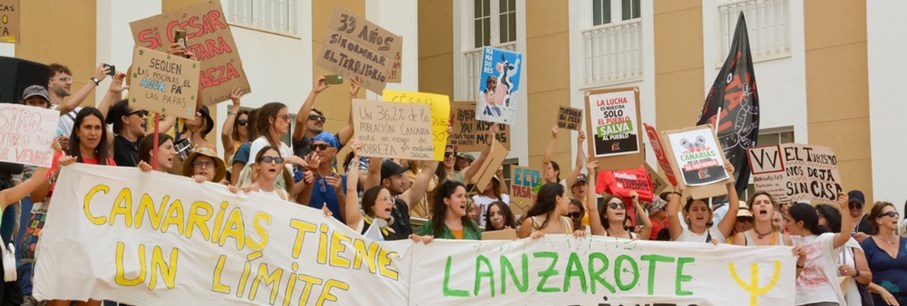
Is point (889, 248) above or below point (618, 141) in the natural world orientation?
below

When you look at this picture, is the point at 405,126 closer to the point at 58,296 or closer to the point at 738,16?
the point at 58,296

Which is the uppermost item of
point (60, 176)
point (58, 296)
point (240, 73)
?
point (240, 73)

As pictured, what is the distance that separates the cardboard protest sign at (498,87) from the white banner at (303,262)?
5316 mm

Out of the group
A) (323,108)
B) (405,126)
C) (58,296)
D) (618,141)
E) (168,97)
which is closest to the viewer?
(58,296)

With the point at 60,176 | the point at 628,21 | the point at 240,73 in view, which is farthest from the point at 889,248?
the point at 628,21

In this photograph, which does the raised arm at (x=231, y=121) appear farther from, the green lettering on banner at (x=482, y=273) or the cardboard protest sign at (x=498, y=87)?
the cardboard protest sign at (x=498, y=87)

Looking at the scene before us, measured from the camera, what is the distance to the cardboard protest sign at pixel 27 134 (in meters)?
10.7

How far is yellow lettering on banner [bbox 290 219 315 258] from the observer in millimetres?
11656

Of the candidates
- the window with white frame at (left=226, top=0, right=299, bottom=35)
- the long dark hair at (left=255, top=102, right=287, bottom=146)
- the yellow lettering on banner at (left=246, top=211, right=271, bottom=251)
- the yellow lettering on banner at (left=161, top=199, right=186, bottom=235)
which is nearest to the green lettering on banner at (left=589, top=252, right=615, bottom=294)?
the yellow lettering on banner at (left=246, top=211, right=271, bottom=251)

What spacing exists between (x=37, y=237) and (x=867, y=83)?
43.3ft

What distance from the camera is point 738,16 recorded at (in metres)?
22.8

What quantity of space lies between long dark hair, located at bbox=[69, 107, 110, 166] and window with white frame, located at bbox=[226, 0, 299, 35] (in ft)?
29.2

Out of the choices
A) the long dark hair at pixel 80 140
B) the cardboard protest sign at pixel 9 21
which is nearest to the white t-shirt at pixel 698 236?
the long dark hair at pixel 80 140

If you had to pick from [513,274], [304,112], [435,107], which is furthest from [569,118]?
[513,274]
